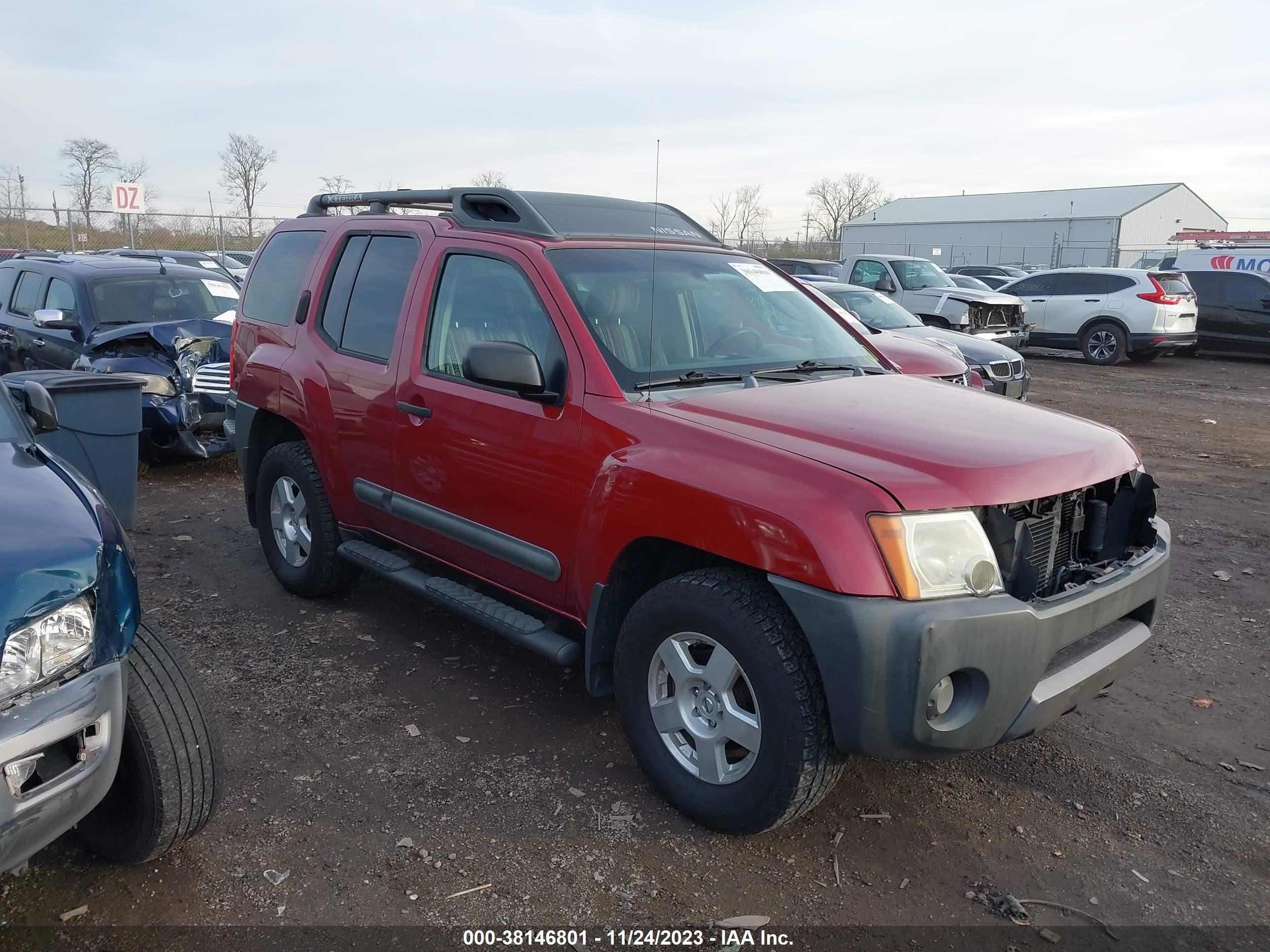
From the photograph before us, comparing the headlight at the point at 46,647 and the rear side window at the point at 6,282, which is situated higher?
the rear side window at the point at 6,282

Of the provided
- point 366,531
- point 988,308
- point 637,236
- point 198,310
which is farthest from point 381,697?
point 988,308

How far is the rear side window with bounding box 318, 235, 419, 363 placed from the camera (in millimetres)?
4293

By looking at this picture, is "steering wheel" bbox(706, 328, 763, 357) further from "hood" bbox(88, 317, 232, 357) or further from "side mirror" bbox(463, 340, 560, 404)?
"hood" bbox(88, 317, 232, 357)

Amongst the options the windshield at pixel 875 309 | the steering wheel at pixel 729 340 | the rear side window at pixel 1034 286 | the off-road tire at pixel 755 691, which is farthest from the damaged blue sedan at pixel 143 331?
the rear side window at pixel 1034 286

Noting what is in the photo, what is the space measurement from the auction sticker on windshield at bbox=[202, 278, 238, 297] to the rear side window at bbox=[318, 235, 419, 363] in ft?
16.5

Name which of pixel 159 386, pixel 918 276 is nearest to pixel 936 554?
pixel 159 386

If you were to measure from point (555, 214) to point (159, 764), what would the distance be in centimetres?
255

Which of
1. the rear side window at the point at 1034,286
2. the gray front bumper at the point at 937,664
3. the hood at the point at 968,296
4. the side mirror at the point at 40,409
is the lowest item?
the gray front bumper at the point at 937,664

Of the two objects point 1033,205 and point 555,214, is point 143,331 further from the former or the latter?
point 1033,205

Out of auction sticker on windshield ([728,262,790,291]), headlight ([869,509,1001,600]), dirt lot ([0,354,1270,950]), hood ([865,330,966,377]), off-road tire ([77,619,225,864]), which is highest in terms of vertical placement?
auction sticker on windshield ([728,262,790,291])

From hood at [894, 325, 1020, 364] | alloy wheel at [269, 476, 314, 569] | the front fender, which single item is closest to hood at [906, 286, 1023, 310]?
hood at [894, 325, 1020, 364]

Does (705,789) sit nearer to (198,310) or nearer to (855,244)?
(198,310)

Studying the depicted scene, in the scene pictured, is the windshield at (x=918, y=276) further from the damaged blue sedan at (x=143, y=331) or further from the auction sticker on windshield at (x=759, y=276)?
the auction sticker on windshield at (x=759, y=276)

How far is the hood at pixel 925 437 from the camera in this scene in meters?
2.71
